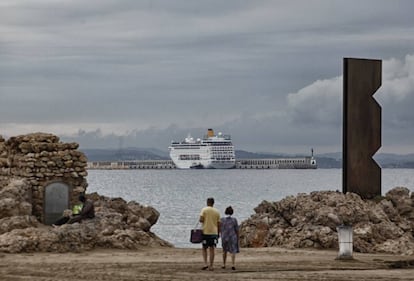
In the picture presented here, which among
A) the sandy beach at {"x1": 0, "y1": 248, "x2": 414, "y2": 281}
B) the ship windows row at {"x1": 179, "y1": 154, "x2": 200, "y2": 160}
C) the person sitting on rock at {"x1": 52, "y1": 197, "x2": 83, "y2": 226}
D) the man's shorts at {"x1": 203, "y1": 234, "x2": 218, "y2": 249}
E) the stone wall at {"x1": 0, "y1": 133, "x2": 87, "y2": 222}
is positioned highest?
the ship windows row at {"x1": 179, "y1": 154, "x2": 200, "y2": 160}

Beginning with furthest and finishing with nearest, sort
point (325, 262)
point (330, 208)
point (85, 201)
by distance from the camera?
point (330, 208) → point (85, 201) → point (325, 262)

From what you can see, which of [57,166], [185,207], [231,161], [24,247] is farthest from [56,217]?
[231,161]

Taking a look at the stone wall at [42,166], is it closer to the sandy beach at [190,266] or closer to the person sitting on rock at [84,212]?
the person sitting on rock at [84,212]

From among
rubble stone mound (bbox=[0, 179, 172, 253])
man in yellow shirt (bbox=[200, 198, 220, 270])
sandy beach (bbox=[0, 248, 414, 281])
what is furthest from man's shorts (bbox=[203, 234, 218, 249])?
rubble stone mound (bbox=[0, 179, 172, 253])

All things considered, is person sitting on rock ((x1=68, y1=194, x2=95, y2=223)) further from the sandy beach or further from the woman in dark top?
the woman in dark top

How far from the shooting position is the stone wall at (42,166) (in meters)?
26.0

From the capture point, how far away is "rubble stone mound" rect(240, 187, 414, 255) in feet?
84.6

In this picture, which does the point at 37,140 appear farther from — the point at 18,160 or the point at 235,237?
the point at 235,237

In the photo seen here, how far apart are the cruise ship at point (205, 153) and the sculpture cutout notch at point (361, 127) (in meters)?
144

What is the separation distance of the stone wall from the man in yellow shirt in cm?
637

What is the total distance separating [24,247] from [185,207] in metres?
45.3

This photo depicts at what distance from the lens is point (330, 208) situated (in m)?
26.7

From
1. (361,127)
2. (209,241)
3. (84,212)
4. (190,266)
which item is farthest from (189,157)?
(209,241)

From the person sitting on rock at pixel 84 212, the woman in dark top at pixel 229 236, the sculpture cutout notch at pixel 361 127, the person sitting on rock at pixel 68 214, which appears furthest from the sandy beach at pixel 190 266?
the sculpture cutout notch at pixel 361 127
